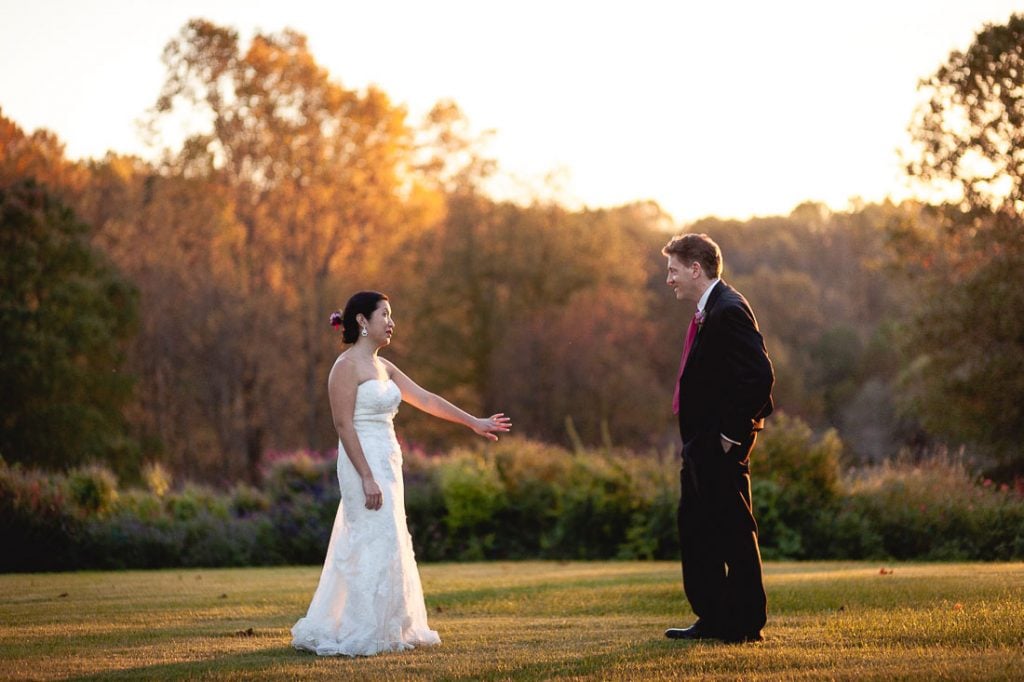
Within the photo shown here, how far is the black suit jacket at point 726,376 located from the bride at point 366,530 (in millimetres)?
1475

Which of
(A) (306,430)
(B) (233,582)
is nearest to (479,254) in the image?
(A) (306,430)

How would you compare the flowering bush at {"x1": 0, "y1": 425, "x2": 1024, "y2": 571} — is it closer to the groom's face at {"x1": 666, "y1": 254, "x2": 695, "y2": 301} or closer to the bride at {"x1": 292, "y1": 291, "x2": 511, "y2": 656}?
the groom's face at {"x1": 666, "y1": 254, "x2": 695, "y2": 301}

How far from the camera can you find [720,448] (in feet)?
25.4

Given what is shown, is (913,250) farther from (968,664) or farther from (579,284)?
(968,664)

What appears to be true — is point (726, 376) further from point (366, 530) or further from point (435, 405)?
point (366, 530)

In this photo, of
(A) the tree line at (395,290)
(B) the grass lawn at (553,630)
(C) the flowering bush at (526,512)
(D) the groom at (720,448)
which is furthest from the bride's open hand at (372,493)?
(A) the tree line at (395,290)

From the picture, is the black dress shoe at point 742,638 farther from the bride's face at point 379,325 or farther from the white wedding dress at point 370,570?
the bride's face at point 379,325

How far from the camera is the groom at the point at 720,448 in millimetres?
7664

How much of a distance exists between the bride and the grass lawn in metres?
0.26

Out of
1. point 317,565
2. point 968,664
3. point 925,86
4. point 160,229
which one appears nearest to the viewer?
point 968,664

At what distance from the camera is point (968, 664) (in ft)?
22.2

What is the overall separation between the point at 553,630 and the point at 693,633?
1564 millimetres

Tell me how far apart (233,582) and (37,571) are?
4.89 m

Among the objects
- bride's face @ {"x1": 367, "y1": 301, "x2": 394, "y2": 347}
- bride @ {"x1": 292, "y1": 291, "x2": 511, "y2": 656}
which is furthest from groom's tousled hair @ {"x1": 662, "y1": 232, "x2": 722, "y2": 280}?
bride's face @ {"x1": 367, "y1": 301, "x2": 394, "y2": 347}
